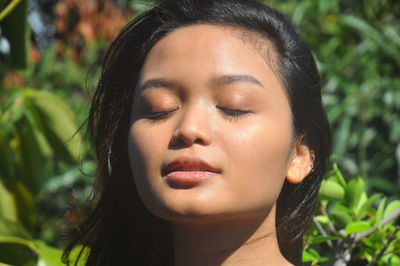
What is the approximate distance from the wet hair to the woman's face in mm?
80

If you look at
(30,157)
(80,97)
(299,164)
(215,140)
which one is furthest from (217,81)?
(80,97)

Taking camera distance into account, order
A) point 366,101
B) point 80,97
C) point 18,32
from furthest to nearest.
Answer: point 80,97 → point 366,101 → point 18,32

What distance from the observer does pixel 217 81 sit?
170 cm

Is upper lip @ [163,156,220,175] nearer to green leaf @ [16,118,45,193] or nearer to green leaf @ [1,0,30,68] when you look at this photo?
green leaf @ [1,0,30,68]

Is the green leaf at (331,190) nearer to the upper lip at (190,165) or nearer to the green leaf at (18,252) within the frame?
the upper lip at (190,165)

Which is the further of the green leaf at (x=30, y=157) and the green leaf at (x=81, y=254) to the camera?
the green leaf at (x=30, y=157)

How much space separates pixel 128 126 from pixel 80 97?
3889mm

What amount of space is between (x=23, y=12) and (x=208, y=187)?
1.14 metres

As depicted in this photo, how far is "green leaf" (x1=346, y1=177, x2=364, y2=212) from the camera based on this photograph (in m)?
1.99

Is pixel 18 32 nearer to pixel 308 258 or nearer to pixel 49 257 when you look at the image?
pixel 49 257

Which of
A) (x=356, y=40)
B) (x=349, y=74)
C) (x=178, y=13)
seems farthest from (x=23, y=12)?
(x=356, y=40)

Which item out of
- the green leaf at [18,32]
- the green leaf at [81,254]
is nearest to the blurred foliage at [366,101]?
the green leaf at [18,32]

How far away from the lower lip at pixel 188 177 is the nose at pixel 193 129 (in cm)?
5

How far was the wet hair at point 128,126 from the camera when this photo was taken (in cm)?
186
